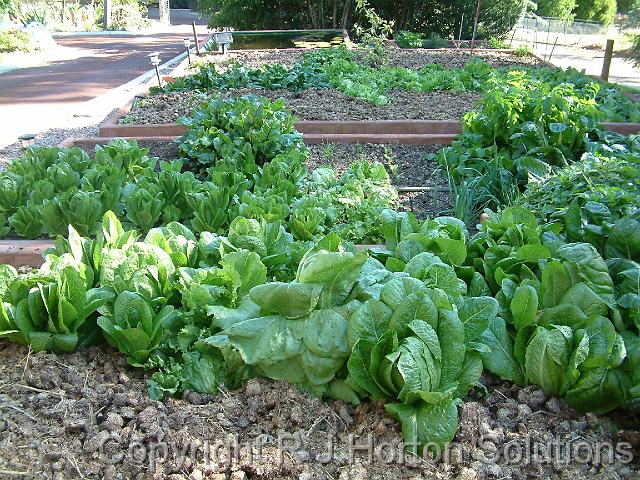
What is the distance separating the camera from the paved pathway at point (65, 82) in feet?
29.0

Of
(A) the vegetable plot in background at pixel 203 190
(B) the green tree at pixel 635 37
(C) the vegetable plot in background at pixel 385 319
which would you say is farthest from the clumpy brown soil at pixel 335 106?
(B) the green tree at pixel 635 37

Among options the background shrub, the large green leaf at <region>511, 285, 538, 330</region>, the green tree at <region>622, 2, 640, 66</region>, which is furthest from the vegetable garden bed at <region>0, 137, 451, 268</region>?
the background shrub

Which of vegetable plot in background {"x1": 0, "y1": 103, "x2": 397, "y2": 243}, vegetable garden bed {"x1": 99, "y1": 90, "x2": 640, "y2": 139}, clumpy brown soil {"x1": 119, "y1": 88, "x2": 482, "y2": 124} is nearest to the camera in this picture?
vegetable plot in background {"x1": 0, "y1": 103, "x2": 397, "y2": 243}

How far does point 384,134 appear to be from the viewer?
19.4ft

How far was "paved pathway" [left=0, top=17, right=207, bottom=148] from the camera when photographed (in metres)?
8.83

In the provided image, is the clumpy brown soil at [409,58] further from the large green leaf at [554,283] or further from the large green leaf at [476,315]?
the large green leaf at [476,315]

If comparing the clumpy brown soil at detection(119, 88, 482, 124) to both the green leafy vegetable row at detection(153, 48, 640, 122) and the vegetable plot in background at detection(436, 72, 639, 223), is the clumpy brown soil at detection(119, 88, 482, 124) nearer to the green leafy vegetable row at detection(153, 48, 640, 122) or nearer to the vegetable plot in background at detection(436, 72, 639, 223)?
Result: the green leafy vegetable row at detection(153, 48, 640, 122)

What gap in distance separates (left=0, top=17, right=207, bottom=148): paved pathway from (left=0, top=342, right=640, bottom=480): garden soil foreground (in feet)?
19.4

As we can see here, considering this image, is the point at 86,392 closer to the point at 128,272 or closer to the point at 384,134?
the point at 128,272

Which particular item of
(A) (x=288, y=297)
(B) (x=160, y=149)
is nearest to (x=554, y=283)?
(A) (x=288, y=297)

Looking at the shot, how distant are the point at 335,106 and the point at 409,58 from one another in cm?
470

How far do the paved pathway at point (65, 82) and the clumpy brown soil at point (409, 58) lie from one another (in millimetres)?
2546

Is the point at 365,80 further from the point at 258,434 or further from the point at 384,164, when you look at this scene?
the point at 258,434

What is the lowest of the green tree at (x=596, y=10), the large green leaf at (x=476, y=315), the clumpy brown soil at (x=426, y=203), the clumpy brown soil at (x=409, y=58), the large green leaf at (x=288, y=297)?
the clumpy brown soil at (x=426, y=203)
